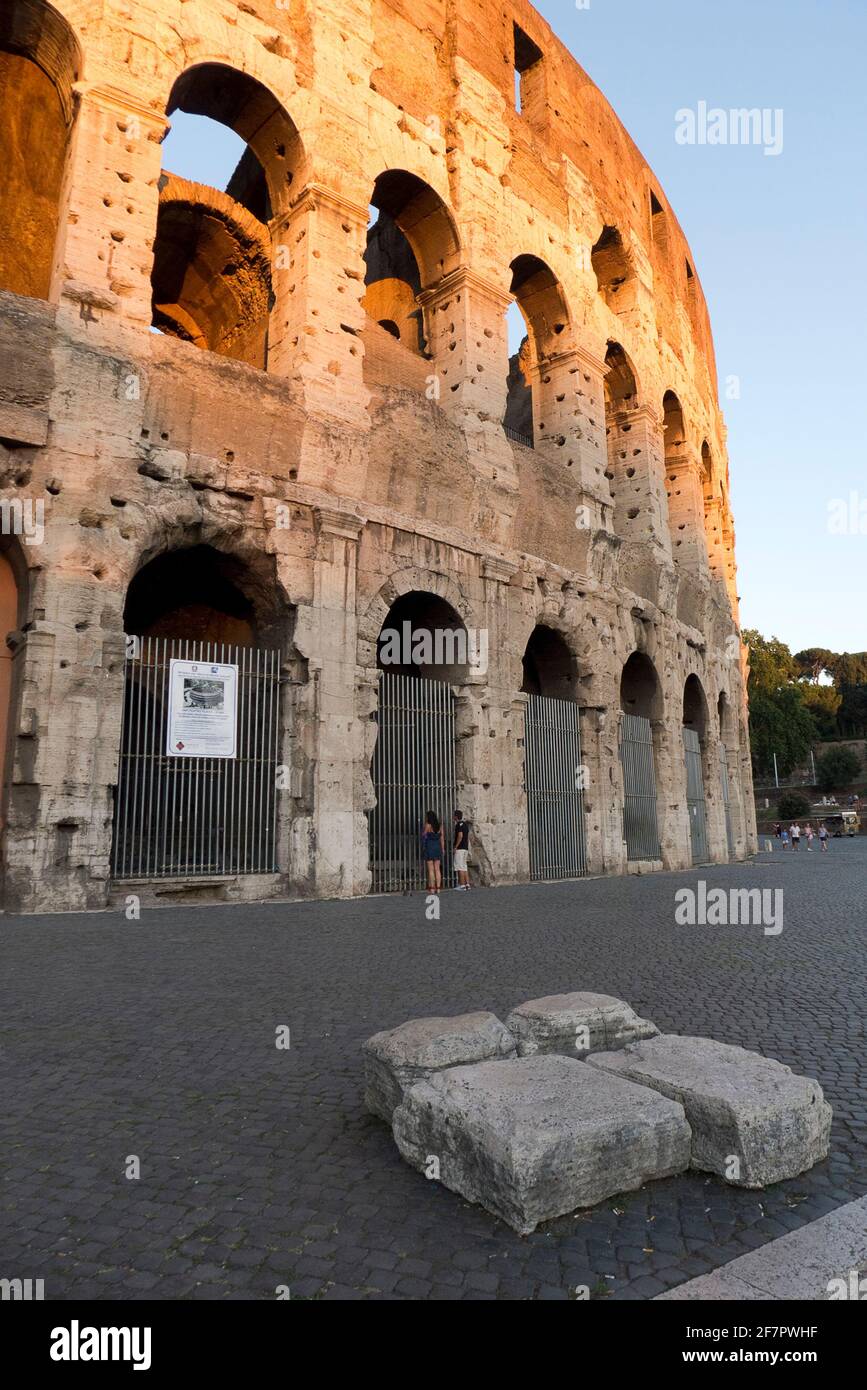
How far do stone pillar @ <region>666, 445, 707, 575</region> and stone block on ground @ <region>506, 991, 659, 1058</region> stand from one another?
17862 millimetres

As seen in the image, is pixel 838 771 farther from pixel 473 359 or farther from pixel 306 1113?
pixel 306 1113

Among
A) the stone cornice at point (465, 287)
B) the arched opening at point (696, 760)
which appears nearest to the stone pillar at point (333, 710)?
the stone cornice at point (465, 287)

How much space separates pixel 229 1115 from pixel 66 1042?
1.18 metres

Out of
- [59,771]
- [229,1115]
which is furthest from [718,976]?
[59,771]

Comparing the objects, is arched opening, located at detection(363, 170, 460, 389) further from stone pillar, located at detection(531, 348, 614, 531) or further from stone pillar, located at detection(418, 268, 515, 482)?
stone pillar, located at detection(531, 348, 614, 531)

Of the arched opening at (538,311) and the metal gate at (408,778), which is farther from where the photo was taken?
the arched opening at (538,311)

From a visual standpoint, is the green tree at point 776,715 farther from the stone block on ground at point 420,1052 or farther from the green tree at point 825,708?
the stone block on ground at point 420,1052

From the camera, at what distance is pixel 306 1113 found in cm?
273

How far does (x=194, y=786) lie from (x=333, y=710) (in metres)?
1.82

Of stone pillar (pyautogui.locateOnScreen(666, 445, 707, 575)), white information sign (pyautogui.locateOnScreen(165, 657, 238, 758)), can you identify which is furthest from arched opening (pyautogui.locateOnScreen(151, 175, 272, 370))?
stone pillar (pyautogui.locateOnScreen(666, 445, 707, 575))

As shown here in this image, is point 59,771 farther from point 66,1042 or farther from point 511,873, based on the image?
point 511,873

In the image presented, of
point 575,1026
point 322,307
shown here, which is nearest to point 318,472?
point 322,307

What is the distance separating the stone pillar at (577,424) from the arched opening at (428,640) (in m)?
3.79

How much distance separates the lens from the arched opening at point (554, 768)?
1268cm
